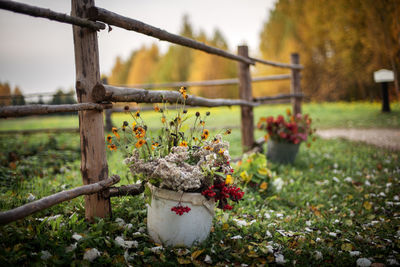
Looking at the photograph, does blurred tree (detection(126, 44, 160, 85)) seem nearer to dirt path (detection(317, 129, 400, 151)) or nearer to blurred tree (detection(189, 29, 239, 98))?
blurred tree (detection(189, 29, 239, 98))

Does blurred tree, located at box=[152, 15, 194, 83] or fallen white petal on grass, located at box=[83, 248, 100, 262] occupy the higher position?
blurred tree, located at box=[152, 15, 194, 83]

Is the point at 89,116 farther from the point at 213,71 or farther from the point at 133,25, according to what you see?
the point at 213,71

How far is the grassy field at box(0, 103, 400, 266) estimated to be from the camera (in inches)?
65.6

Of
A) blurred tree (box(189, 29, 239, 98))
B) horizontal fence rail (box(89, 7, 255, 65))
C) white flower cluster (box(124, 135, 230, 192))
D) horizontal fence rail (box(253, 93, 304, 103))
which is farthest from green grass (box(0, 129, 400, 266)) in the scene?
blurred tree (box(189, 29, 239, 98))

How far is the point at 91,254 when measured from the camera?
1.58 meters

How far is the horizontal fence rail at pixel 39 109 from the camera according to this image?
1468 millimetres

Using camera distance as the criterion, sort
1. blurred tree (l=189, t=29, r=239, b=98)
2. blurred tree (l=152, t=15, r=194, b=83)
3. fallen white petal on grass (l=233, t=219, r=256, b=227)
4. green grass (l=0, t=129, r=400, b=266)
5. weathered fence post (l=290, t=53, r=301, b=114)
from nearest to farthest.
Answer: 1. green grass (l=0, t=129, r=400, b=266)
2. fallen white petal on grass (l=233, t=219, r=256, b=227)
3. weathered fence post (l=290, t=53, r=301, b=114)
4. blurred tree (l=189, t=29, r=239, b=98)
5. blurred tree (l=152, t=15, r=194, b=83)

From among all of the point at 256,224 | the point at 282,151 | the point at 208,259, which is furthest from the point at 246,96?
the point at 208,259

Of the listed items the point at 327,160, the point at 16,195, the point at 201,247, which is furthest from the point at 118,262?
the point at 327,160

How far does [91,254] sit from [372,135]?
6.77 meters

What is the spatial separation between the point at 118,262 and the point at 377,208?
2725 millimetres

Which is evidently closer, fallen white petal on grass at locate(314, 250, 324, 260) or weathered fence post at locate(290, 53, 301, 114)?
fallen white petal on grass at locate(314, 250, 324, 260)

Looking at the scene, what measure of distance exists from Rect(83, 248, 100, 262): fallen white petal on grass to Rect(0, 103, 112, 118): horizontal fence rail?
843mm

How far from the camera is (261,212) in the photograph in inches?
105
